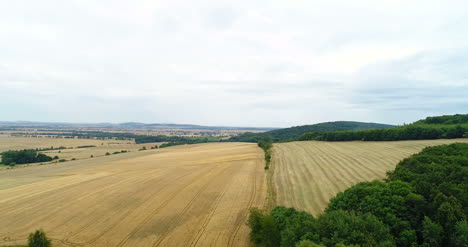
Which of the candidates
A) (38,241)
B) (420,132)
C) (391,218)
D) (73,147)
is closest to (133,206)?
(38,241)

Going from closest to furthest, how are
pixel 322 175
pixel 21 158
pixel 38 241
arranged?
pixel 38 241 < pixel 322 175 < pixel 21 158

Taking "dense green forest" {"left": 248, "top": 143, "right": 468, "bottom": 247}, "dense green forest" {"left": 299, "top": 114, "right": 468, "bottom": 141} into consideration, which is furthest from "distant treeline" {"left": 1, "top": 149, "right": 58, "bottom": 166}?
"dense green forest" {"left": 299, "top": 114, "right": 468, "bottom": 141}

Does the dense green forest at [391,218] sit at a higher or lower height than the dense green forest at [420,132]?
lower

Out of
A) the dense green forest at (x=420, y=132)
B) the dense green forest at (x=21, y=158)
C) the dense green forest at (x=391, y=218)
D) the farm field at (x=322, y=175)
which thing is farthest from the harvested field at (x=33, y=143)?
the dense green forest at (x=391, y=218)

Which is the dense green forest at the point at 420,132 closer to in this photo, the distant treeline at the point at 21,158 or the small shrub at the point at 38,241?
the small shrub at the point at 38,241

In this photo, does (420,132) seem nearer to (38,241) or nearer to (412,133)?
(412,133)
